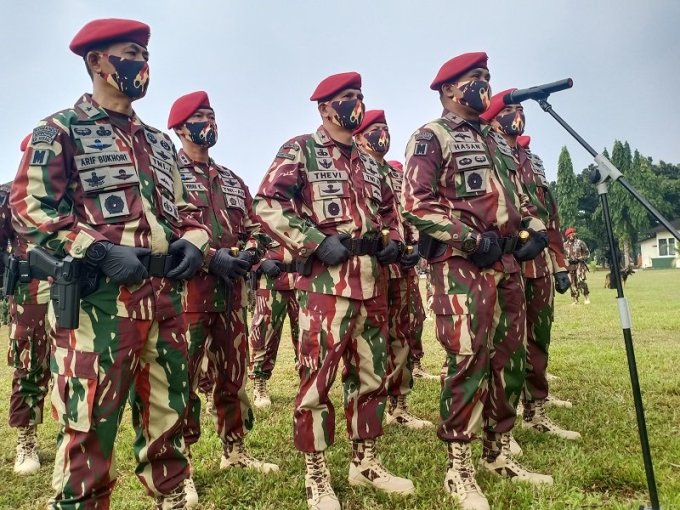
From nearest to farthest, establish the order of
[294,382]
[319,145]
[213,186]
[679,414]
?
[319,145] < [213,186] < [679,414] < [294,382]

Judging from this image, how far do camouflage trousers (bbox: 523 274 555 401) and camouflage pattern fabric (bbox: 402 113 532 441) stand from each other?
1039 mm

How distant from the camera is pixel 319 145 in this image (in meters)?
3.60

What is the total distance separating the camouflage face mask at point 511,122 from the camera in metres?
4.83

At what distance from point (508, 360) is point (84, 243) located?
261 cm

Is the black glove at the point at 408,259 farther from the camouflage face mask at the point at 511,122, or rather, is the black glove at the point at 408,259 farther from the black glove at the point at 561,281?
the camouflage face mask at the point at 511,122

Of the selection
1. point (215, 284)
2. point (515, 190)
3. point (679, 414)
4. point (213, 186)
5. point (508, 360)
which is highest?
point (213, 186)

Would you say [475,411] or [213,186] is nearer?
[475,411]

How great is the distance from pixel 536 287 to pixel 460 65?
1.98 metres

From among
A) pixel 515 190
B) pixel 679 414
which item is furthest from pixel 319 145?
pixel 679 414

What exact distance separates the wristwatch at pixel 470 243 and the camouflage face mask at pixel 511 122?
2145 millimetres

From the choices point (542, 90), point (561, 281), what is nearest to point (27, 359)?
point (542, 90)

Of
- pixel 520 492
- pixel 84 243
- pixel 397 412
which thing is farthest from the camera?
pixel 397 412

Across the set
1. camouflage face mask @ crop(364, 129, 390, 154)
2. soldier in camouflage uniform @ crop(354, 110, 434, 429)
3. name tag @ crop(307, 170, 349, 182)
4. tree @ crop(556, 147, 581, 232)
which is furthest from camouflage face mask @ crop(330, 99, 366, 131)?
tree @ crop(556, 147, 581, 232)

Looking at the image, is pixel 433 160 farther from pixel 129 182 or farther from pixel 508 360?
pixel 129 182
